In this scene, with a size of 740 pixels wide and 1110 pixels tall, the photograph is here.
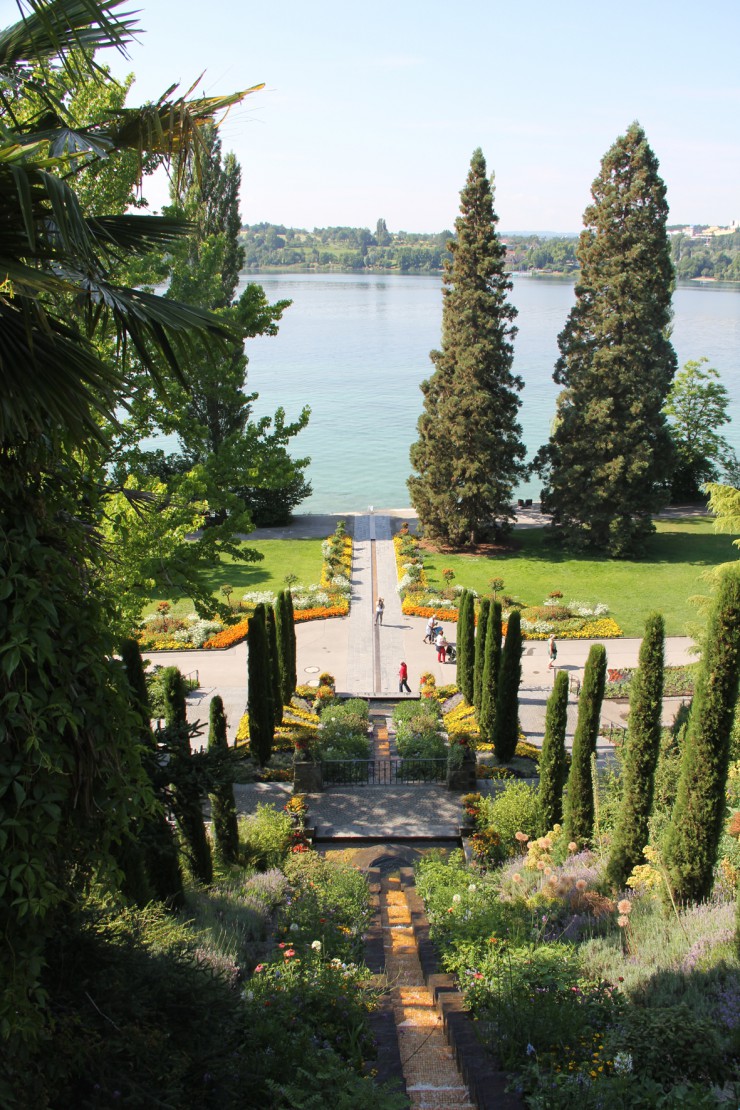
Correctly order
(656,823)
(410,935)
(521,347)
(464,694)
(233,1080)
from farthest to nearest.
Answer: (521,347)
(464,694)
(656,823)
(410,935)
(233,1080)

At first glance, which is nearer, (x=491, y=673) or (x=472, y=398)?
(x=491, y=673)

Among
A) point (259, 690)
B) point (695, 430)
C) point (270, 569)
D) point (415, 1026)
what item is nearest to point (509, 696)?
point (259, 690)

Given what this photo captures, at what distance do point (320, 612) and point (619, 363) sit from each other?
1359 cm

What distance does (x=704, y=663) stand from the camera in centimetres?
921

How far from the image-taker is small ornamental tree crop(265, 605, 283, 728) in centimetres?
1834

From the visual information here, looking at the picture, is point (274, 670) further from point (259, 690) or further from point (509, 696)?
point (509, 696)

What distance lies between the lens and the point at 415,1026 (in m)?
7.95

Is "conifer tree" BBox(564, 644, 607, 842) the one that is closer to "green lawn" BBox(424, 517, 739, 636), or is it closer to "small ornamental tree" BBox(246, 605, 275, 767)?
"small ornamental tree" BBox(246, 605, 275, 767)

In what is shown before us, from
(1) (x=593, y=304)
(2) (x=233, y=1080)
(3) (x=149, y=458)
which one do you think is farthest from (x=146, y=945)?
(1) (x=593, y=304)

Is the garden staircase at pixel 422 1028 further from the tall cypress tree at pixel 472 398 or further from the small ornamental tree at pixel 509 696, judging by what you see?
the tall cypress tree at pixel 472 398

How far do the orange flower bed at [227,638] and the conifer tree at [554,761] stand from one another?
42.2 ft

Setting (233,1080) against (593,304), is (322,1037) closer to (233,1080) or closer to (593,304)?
(233,1080)

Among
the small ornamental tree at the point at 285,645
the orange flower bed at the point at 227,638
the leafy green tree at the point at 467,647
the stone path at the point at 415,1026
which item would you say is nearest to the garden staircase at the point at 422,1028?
the stone path at the point at 415,1026

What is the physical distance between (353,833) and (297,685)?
25.9 ft
